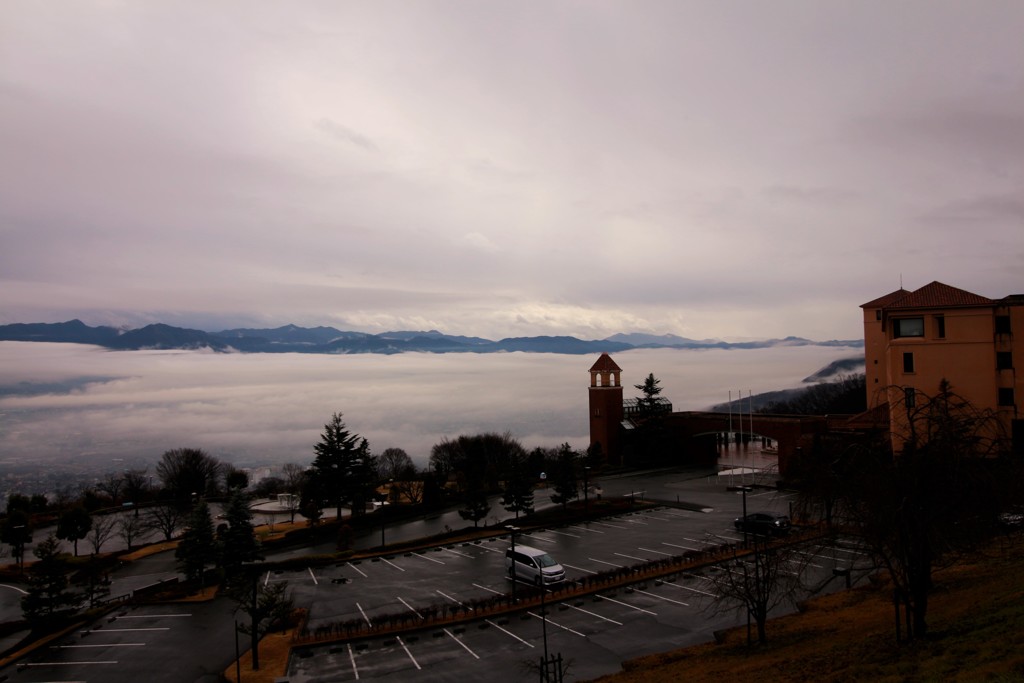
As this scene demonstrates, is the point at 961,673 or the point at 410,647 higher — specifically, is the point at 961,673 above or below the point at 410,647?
above

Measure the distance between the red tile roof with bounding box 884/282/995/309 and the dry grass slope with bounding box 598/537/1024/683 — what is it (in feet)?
60.9

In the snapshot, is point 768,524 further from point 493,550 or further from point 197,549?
point 197,549

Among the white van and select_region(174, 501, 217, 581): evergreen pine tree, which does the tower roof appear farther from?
select_region(174, 501, 217, 581): evergreen pine tree

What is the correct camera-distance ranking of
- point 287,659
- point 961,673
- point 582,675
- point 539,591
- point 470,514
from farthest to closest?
point 470,514 < point 539,591 < point 287,659 < point 582,675 < point 961,673

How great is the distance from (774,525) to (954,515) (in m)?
15.9

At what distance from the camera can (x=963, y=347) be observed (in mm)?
34250

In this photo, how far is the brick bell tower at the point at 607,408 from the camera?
54469 millimetres

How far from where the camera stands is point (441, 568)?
26688 mm

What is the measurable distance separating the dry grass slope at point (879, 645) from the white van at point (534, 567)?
6.86 metres

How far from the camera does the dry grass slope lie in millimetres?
10422

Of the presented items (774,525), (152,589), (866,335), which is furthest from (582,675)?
(866,335)

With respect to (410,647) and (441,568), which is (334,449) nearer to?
(441,568)

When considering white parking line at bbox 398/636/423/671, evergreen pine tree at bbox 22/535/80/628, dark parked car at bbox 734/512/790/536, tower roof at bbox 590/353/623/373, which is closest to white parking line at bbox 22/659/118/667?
evergreen pine tree at bbox 22/535/80/628

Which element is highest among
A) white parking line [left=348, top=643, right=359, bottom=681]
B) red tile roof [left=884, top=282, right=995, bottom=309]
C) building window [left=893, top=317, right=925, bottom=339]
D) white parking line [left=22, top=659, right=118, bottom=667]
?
red tile roof [left=884, top=282, right=995, bottom=309]
